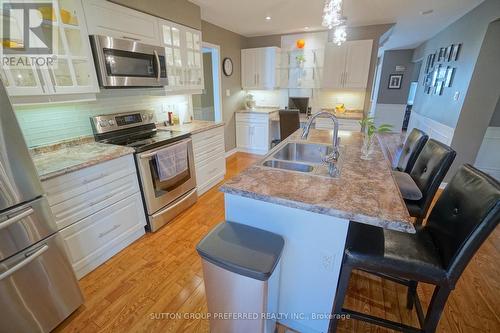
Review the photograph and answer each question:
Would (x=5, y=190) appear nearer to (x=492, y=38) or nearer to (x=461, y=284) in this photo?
(x=461, y=284)

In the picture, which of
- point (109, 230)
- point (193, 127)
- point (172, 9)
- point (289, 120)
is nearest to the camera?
point (109, 230)

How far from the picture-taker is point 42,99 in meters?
1.61

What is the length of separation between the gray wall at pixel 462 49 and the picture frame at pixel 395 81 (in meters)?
2.88

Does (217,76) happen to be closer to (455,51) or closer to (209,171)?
Result: (209,171)

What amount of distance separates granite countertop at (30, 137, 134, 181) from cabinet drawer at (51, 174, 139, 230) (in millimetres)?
236

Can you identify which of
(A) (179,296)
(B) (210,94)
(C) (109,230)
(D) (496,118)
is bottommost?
(A) (179,296)

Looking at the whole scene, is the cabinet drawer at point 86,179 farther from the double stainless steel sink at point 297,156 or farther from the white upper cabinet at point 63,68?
the double stainless steel sink at point 297,156

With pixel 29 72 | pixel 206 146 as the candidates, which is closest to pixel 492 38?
pixel 206 146

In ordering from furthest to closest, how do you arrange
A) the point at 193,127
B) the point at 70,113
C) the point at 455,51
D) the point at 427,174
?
the point at 455,51 < the point at 193,127 < the point at 70,113 < the point at 427,174

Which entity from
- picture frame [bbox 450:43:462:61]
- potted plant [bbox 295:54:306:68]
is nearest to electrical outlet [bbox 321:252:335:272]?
picture frame [bbox 450:43:462:61]

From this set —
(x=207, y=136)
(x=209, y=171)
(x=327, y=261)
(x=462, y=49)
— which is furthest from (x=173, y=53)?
(x=462, y=49)

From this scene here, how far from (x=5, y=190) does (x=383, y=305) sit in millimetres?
2408

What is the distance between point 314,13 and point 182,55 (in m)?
2.08

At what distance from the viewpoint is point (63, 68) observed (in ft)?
5.56
